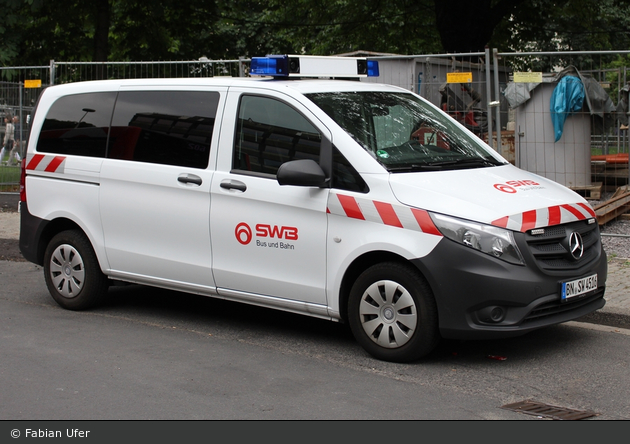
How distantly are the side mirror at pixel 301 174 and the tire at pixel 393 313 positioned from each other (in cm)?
69

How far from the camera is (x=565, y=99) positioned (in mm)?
11086

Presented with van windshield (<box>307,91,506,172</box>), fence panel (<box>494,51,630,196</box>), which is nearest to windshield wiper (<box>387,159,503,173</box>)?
van windshield (<box>307,91,506,172</box>)

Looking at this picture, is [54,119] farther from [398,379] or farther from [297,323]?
[398,379]

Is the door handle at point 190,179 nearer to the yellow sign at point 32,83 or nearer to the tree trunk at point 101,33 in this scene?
the yellow sign at point 32,83

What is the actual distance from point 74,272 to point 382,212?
310 centimetres

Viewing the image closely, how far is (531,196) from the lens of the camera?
561 cm

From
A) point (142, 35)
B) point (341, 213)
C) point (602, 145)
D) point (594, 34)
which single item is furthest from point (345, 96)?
point (594, 34)

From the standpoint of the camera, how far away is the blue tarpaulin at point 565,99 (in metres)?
11.0

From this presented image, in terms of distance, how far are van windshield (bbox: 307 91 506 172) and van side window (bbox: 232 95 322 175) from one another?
208 mm

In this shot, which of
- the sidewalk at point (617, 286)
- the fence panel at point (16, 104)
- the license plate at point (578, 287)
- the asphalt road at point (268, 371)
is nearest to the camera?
the asphalt road at point (268, 371)

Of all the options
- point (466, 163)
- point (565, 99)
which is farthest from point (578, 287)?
point (565, 99)

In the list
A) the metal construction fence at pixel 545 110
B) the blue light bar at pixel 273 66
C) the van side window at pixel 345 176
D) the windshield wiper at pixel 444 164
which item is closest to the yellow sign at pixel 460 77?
the metal construction fence at pixel 545 110

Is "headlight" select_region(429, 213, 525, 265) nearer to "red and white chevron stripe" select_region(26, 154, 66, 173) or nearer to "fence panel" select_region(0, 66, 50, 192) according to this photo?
"red and white chevron stripe" select_region(26, 154, 66, 173)

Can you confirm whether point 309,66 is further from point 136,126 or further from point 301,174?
point 136,126
